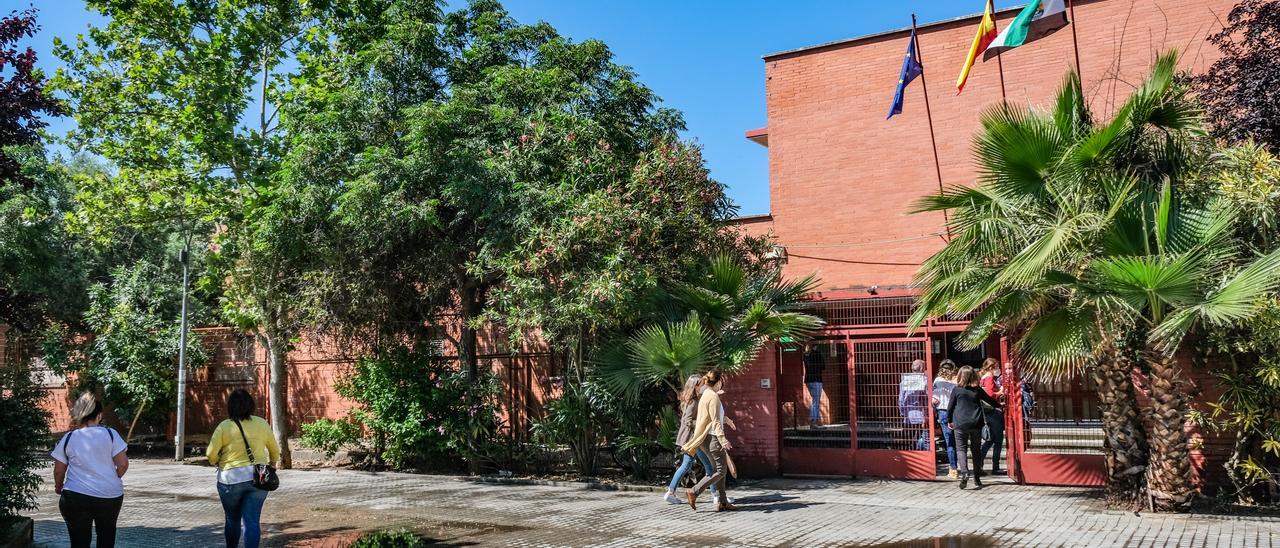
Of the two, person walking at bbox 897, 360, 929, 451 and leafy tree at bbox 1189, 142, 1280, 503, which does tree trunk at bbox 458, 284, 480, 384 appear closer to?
person walking at bbox 897, 360, 929, 451

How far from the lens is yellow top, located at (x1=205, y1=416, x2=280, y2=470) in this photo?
759cm

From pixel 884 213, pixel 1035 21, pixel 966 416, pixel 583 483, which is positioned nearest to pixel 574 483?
pixel 583 483

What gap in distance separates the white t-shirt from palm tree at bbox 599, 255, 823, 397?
22.3 ft

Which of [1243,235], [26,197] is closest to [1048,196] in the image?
[1243,235]

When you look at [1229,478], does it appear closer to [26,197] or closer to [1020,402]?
[1020,402]

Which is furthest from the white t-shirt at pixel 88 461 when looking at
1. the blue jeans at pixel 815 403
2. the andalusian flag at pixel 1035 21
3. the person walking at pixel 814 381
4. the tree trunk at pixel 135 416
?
the tree trunk at pixel 135 416

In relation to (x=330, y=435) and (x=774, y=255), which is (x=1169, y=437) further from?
(x=330, y=435)

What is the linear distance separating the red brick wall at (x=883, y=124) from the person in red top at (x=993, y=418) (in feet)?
11.4

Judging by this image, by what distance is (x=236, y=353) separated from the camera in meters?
22.0

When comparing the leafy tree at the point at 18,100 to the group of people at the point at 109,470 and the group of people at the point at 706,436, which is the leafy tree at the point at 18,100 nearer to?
the group of people at the point at 109,470

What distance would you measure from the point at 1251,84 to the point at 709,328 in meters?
7.36

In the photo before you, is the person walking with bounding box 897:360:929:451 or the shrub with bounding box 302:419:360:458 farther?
the shrub with bounding box 302:419:360:458

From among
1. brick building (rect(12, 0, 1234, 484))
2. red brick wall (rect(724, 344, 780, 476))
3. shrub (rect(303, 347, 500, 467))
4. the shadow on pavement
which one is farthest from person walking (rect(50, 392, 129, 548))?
red brick wall (rect(724, 344, 780, 476))

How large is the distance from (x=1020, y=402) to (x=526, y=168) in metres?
7.56
